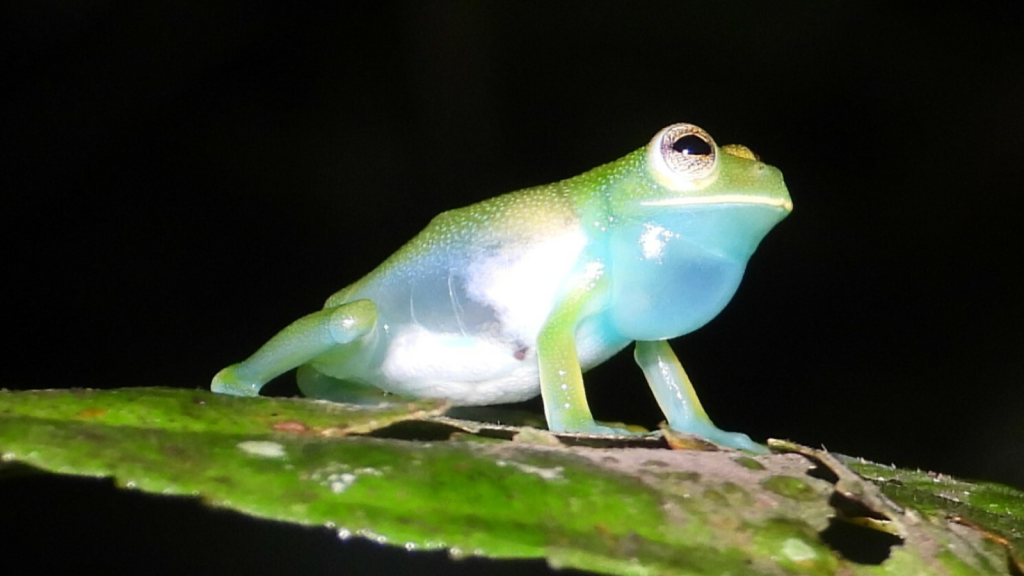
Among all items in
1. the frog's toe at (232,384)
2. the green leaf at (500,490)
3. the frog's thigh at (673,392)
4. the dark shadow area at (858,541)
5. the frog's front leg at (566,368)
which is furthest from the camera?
the frog's thigh at (673,392)

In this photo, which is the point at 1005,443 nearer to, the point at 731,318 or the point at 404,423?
the point at 731,318

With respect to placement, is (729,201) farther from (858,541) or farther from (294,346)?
(294,346)

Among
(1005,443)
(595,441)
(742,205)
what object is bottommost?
(1005,443)

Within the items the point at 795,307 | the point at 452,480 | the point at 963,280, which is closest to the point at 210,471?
the point at 452,480

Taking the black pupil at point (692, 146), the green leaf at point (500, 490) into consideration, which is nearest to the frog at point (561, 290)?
the black pupil at point (692, 146)

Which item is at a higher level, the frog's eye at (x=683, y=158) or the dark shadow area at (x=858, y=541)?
the frog's eye at (x=683, y=158)

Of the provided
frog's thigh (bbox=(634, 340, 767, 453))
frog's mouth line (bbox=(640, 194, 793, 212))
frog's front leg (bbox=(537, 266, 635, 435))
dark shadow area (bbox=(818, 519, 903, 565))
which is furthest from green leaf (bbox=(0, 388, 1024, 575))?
frog's thigh (bbox=(634, 340, 767, 453))

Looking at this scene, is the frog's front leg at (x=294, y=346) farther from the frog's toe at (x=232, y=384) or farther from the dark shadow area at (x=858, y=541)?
the dark shadow area at (x=858, y=541)

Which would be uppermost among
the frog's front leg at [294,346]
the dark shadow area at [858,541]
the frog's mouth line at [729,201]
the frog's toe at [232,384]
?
the frog's mouth line at [729,201]
